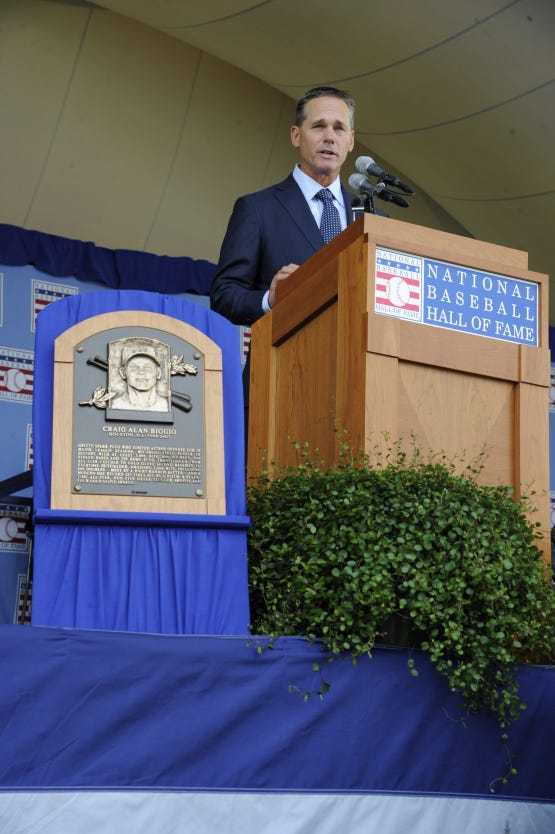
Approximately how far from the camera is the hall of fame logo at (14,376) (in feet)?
18.0

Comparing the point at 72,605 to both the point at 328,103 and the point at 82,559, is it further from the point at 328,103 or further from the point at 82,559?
the point at 328,103

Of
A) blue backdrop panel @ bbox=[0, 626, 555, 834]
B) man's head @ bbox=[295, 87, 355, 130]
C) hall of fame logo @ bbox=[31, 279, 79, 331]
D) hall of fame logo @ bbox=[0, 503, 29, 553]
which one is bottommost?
blue backdrop panel @ bbox=[0, 626, 555, 834]

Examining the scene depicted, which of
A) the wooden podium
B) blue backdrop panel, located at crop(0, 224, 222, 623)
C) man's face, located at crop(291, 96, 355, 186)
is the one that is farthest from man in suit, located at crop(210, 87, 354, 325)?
blue backdrop panel, located at crop(0, 224, 222, 623)

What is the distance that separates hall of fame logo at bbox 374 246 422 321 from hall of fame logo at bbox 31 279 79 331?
3.63 metres

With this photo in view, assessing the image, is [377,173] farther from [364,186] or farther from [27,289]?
[27,289]

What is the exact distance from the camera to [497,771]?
81.6 inches

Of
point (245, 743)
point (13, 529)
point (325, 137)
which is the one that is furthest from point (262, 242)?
point (13, 529)

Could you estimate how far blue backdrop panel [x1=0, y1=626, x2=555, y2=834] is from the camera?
1795 mm

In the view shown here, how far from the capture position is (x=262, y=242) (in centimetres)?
302

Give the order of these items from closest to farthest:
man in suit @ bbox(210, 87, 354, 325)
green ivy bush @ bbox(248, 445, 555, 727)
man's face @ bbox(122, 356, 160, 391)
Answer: green ivy bush @ bbox(248, 445, 555, 727), man's face @ bbox(122, 356, 160, 391), man in suit @ bbox(210, 87, 354, 325)

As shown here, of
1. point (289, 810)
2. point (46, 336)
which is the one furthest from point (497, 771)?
point (46, 336)

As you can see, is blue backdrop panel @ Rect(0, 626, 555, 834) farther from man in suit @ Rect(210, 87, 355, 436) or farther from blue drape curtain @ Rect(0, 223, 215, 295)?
blue drape curtain @ Rect(0, 223, 215, 295)

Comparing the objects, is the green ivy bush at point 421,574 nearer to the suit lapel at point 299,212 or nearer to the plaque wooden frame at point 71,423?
the plaque wooden frame at point 71,423

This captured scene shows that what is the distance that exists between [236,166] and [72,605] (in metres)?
4.81
